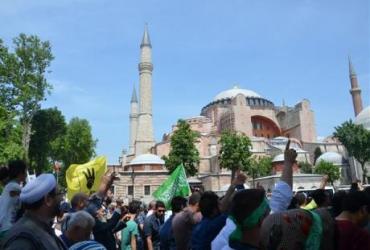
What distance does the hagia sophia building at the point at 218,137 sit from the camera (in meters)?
45.6

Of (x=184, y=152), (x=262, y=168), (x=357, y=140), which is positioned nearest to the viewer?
(x=184, y=152)

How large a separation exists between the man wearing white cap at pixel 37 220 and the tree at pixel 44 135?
32617 millimetres

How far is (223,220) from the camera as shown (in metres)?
3.79

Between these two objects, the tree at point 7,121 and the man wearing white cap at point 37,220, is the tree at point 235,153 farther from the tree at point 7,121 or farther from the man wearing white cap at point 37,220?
the man wearing white cap at point 37,220

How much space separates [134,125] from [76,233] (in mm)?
65933

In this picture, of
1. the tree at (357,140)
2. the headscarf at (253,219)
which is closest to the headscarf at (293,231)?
the headscarf at (253,219)

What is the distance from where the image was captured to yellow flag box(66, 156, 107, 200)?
248 inches

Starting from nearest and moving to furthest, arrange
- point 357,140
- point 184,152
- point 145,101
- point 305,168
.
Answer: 1. point 184,152
2. point 357,140
3. point 305,168
4. point 145,101

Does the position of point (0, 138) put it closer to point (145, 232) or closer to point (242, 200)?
point (145, 232)

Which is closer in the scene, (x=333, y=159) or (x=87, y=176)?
(x=87, y=176)

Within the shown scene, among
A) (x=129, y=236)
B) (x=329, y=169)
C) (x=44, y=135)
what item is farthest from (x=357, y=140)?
(x=129, y=236)

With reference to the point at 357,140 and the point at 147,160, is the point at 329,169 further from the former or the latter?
the point at 147,160

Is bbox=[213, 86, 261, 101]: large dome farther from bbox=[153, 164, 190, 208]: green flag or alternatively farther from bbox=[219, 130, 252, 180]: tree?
bbox=[153, 164, 190, 208]: green flag

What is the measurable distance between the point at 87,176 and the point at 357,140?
4141cm
